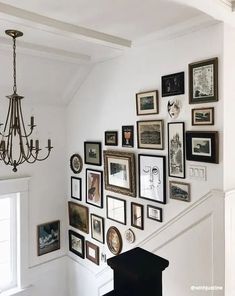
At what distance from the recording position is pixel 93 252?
334 cm

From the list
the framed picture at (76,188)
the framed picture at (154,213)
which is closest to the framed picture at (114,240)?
the framed picture at (154,213)

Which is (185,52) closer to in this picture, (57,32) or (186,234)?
(57,32)

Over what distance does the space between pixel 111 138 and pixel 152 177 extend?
698mm

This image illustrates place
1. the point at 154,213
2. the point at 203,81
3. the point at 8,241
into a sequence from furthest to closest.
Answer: the point at 8,241
the point at 154,213
the point at 203,81

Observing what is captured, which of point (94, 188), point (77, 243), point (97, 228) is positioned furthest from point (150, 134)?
point (77, 243)

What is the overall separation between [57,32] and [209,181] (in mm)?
1628

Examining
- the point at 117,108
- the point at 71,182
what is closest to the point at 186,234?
the point at 117,108

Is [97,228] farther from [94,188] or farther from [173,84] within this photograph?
[173,84]

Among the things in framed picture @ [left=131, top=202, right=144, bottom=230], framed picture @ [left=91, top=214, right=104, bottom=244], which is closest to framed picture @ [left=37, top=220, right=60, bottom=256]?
framed picture @ [left=91, top=214, right=104, bottom=244]

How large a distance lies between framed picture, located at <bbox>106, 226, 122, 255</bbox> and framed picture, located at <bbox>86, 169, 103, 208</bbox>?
12.4 inches

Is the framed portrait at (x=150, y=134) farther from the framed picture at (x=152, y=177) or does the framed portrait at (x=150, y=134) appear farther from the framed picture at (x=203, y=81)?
Result: the framed picture at (x=203, y=81)

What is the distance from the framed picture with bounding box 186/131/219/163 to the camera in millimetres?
2057

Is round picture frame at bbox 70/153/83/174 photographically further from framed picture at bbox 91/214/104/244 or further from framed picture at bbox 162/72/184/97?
framed picture at bbox 162/72/184/97

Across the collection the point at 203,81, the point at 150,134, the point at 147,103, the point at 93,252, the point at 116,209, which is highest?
the point at 203,81
